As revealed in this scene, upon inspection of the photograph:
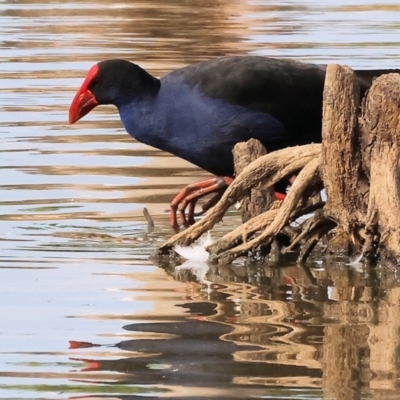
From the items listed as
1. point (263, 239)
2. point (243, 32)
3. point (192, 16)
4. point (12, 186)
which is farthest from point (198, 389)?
point (192, 16)

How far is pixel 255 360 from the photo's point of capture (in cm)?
550

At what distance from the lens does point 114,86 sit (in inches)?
336

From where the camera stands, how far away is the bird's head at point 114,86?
27.7 ft

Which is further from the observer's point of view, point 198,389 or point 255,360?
point 255,360

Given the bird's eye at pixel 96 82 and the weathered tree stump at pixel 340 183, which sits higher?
the bird's eye at pixel 96 82

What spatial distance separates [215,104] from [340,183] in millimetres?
1360

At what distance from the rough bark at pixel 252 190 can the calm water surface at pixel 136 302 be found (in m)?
0.45

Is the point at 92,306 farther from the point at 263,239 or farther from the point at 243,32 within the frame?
the point at 243,32

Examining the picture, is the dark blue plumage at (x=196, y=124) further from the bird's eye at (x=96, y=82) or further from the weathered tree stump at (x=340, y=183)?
the weathered tree stump at (x=340, y=183)

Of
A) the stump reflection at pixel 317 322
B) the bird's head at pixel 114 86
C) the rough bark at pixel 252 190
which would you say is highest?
the bird's head at pixel 114 86

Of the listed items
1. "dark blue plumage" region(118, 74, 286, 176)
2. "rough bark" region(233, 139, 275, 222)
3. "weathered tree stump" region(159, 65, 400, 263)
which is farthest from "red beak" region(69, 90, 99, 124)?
"weathered tree stump" region(159, 65, 400, 263)

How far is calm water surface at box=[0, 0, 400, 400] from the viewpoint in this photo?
5246mm

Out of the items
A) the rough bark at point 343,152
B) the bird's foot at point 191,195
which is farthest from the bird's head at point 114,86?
the rough bark at point 343,152

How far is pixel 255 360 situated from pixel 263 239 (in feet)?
6.00
